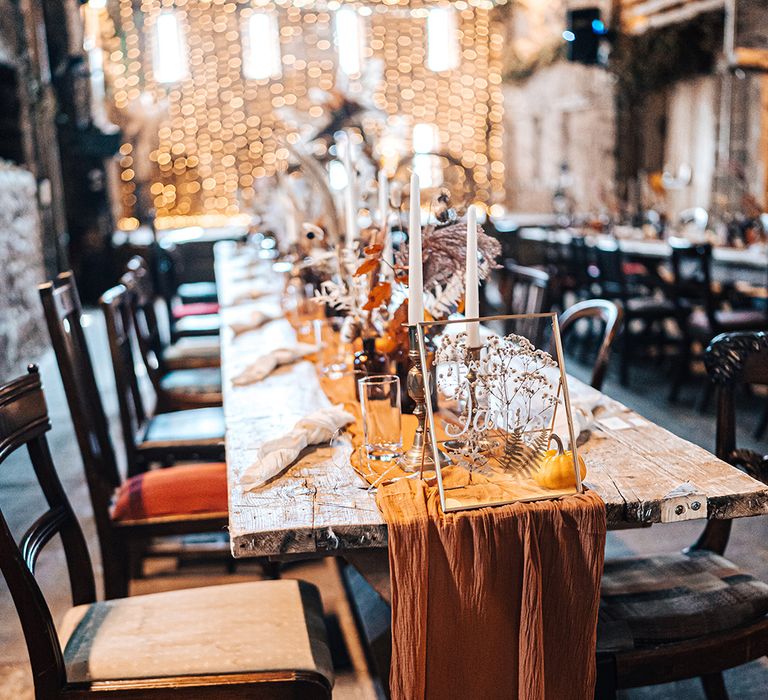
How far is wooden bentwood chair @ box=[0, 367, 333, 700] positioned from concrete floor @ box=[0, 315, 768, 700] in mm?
627

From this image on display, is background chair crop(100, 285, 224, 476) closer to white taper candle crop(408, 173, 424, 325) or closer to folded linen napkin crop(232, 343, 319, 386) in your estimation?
folded linen napkin crop(232, 343, 319, 386)

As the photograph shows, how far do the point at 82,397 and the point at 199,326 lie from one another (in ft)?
8.05

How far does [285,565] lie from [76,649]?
136 cm

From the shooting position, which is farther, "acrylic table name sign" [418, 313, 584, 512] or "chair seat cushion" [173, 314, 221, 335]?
"chair seat cushion" [173, 314, 221, 335]

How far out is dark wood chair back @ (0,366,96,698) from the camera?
1323 mm

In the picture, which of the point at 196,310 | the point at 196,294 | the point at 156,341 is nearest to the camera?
the point at 156,341

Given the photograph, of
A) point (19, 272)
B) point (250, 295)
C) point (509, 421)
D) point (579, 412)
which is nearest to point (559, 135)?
point (19, 272)

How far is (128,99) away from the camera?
37.8ft

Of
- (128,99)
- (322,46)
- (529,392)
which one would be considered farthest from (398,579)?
(322,46)

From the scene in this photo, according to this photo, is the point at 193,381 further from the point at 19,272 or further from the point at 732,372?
the point at 19,272

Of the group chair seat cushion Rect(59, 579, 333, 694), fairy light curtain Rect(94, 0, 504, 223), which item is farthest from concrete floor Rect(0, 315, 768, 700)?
fairy light curtain Rect(94, 0, 504, 223)

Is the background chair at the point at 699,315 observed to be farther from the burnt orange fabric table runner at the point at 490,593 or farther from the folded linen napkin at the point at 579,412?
the burnt orange fabric table runner at the point at 490,593

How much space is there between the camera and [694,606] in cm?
153

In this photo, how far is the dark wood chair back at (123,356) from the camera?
243 cm
